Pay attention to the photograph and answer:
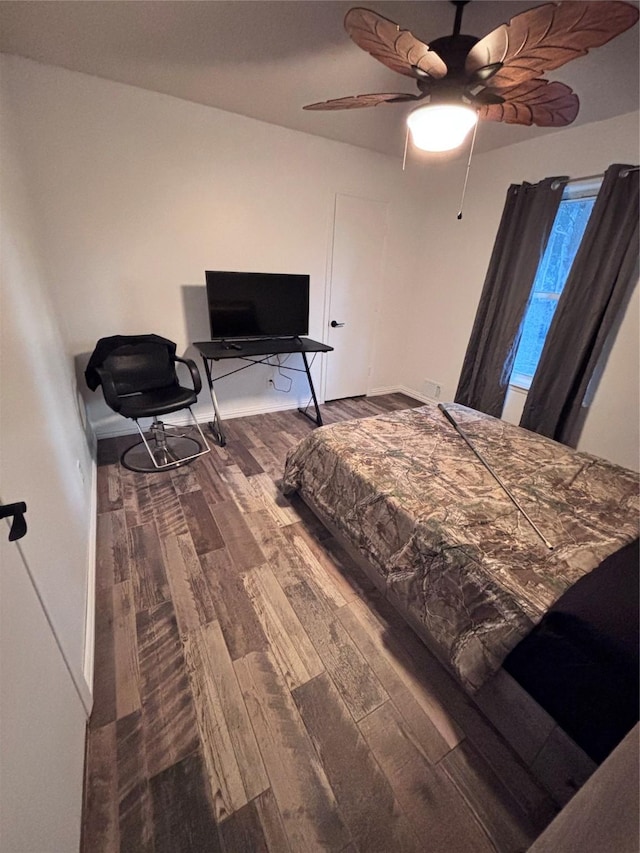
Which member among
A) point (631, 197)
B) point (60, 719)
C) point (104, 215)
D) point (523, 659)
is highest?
point (631, 197)

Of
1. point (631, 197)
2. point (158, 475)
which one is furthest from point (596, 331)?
point (158, 475)

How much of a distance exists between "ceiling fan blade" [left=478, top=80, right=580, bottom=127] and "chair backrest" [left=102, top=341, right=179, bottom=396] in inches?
99.9

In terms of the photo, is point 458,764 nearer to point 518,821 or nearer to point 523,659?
point 518,821

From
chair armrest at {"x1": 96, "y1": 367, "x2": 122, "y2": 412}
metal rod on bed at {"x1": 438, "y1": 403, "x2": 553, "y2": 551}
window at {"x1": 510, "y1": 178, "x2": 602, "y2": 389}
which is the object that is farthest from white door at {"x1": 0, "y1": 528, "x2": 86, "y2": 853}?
window at {"x1": 510, "y1": 178, "x2": 602, "y2": 389}

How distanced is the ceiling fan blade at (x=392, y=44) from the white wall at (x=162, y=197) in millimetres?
1833

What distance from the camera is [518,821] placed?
96 centimetres

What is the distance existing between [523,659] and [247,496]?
1.72 m

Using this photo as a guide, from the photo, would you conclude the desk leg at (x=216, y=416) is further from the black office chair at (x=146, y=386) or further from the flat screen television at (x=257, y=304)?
Answer: the flat screen television at (x=257, y=304)

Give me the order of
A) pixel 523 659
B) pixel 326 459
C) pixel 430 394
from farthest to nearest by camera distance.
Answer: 1. pixel 430 394
2. pixel 326 459
3. pixel 523 659

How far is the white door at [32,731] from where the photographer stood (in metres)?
0.62

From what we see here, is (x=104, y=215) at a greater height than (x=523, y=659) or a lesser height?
greater

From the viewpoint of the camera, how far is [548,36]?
3.46 ft

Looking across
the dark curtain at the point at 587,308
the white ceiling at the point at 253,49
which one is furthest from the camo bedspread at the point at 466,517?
the white ceiling at the point at 253,49

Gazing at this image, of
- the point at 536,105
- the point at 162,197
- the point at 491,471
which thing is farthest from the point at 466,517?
the point at 162,197
